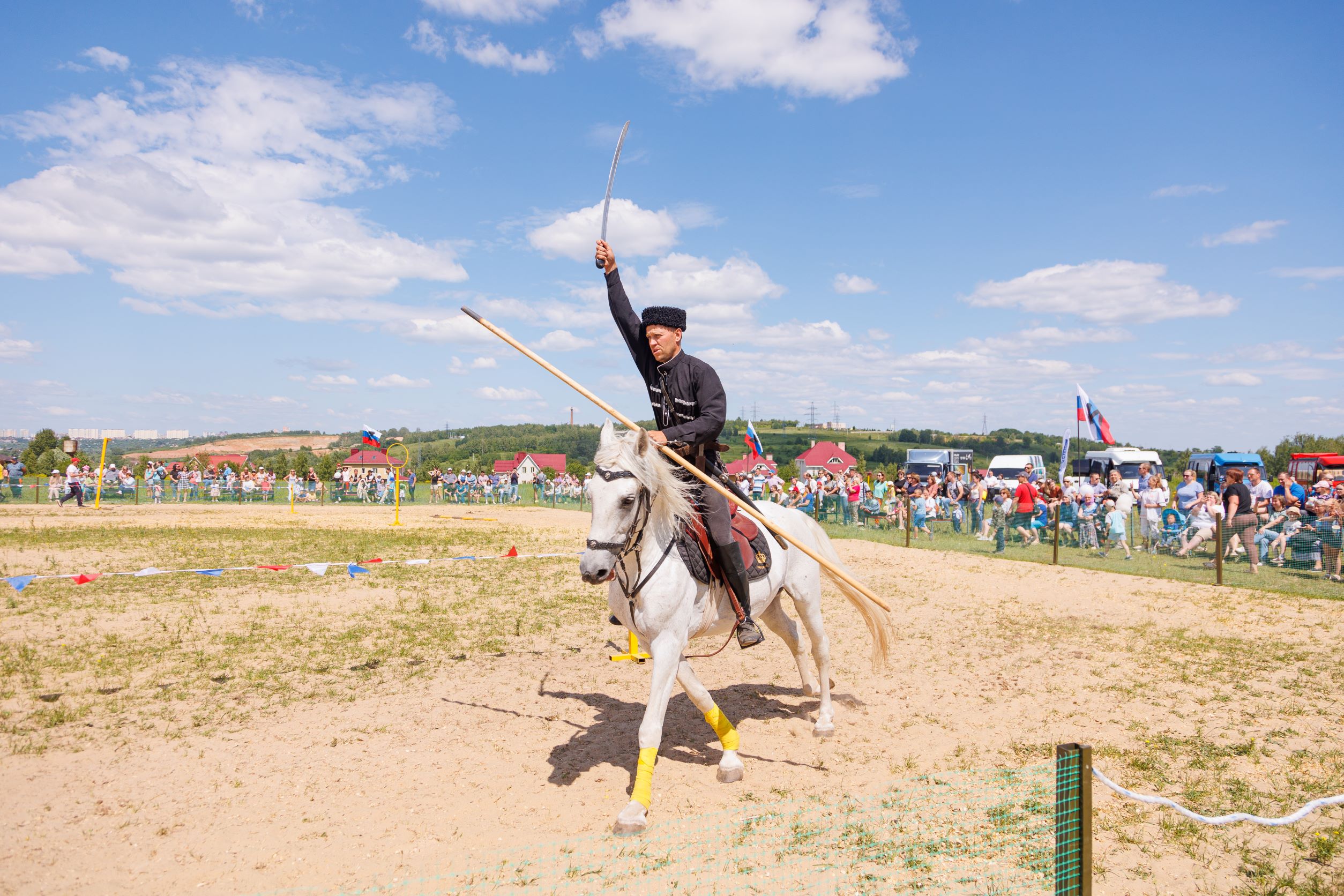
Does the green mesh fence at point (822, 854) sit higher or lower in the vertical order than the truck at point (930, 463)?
lower

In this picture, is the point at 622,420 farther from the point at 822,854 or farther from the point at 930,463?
the point at 930,463

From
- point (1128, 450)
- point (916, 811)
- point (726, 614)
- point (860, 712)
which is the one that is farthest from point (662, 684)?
point (1128, 450)

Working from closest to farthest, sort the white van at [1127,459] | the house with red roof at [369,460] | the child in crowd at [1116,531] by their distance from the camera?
the child in crowd at [1116,531], the white van at [1127,459], the house with red roof at [369,460]

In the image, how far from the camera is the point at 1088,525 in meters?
17.7

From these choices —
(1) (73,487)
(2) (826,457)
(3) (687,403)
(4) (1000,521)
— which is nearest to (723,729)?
(3) (687,403)

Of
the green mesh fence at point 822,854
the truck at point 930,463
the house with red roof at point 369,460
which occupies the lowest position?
the green mesh fence at point 822,854

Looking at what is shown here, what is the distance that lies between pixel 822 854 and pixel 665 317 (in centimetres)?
361

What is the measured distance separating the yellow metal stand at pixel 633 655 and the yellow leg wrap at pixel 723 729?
290cm

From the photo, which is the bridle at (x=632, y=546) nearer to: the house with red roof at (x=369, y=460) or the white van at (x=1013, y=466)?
the white van at (x=1013, y=466)

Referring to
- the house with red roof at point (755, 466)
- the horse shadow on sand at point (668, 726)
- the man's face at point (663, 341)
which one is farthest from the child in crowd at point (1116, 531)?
the man's face at point (663, 341)

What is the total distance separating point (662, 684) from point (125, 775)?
4.08 metres

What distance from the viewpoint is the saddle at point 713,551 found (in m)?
5.14

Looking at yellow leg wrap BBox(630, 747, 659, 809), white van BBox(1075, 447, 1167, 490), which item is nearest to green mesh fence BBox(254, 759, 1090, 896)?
yellow leg wrap BBox(630, 747, 659, 809)

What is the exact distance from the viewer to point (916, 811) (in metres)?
4.64
